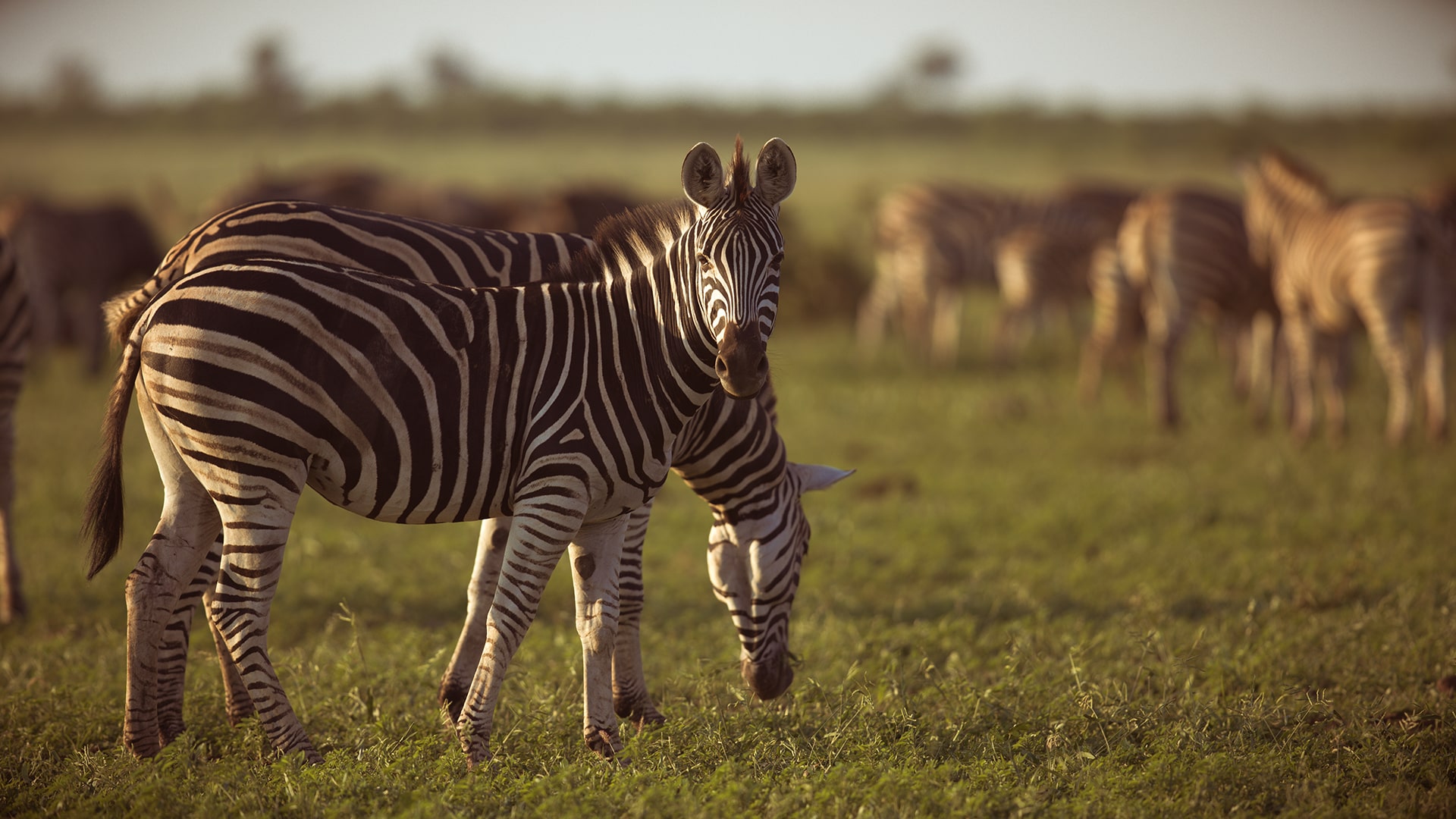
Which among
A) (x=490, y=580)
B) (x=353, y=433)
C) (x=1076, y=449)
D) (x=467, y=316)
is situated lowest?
(x=1076, y=449)

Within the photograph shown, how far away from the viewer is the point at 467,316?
474 centimetres

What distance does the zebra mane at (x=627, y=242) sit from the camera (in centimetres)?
494

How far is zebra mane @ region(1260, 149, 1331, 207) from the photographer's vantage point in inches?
523

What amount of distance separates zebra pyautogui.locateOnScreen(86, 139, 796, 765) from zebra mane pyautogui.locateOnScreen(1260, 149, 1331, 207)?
1087cm

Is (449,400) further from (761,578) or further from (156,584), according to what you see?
(761,578)

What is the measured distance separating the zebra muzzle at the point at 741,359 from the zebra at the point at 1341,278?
9.66 metres

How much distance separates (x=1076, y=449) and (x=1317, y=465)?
90.4 inches

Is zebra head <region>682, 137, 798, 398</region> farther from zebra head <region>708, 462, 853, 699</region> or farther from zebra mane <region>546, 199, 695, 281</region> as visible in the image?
zebra head <region>708, 462, 853, 699</region>

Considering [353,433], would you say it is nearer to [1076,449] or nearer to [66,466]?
[66,466]

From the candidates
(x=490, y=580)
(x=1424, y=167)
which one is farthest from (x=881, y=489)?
(x=1424, y=167)

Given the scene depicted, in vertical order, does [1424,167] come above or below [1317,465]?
above

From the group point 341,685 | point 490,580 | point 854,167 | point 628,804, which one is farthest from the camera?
point 854,167

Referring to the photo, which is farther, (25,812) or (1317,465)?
(1317,465)

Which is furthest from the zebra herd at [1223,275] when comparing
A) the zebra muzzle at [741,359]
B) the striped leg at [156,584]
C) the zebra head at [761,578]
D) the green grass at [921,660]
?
the striped leg at [156,584]
